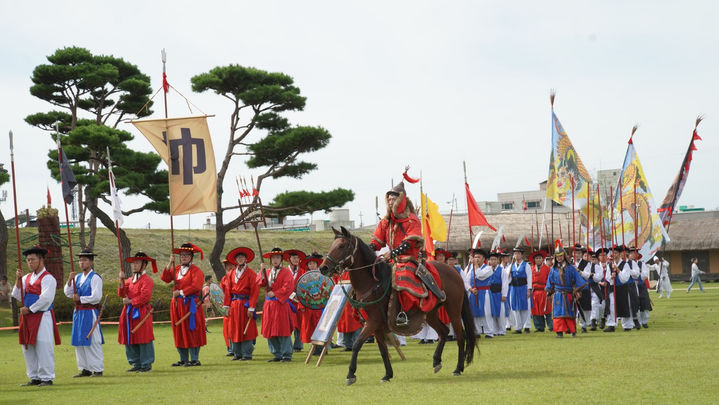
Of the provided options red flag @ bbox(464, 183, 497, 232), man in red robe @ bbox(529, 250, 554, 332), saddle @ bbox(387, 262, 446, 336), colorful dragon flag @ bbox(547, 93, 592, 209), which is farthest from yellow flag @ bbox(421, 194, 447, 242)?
saddle @ bbox(387, 262, 446, 336)

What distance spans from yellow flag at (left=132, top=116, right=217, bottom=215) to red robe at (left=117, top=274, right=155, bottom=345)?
1.56m

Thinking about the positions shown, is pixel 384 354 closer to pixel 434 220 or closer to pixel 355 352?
pixel 355 352

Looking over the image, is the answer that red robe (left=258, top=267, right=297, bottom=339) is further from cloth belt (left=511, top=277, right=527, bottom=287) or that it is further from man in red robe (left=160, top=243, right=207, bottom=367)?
cloth belt (left=511, top=277, right=527, bottom=287)

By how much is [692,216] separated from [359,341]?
63660 mm

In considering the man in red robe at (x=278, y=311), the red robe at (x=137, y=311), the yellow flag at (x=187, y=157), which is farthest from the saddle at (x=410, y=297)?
the red robe at (x=137, y=311)

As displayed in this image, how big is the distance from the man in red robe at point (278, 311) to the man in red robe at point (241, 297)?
9.4 inches

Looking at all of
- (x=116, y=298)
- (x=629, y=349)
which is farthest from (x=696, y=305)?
(x=116, y=298)

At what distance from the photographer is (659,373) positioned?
34.5ft

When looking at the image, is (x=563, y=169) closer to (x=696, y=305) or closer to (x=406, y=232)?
(x=696, y=305)

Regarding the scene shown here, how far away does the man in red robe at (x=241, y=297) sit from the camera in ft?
49.2

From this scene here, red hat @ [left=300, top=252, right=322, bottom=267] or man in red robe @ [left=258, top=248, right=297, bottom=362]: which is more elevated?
red hat @ [left=300, top=252, right=322, bottom=267]

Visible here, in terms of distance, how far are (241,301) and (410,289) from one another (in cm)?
511

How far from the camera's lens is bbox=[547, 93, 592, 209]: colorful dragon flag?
25670mm

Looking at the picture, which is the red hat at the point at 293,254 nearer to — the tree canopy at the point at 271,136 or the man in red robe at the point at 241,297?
the man in red robe at the point at 241,297
